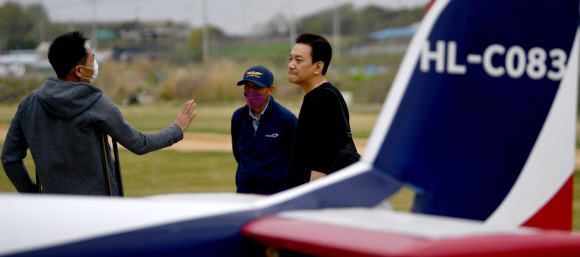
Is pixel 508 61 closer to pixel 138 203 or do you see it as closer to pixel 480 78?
pixel 480 78

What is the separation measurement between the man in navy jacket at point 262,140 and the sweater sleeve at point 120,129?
3.49ft

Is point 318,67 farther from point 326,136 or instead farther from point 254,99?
point 254,99

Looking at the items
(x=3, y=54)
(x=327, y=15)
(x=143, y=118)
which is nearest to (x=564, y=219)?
(x=143, y=118)

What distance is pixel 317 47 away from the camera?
3.32 meters

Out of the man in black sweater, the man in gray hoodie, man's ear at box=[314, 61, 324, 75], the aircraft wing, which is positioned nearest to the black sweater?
the man in black sweater

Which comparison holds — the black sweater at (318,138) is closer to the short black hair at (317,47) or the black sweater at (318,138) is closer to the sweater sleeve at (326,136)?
the sweater sleeve at (326,136)

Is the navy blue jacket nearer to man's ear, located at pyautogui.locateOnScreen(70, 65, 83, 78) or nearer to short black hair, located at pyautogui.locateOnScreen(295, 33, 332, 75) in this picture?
short black hair, located at pyautogui.locateOnScreen(295, 33, 332, 75)

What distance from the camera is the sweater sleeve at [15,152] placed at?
2652 millimetres

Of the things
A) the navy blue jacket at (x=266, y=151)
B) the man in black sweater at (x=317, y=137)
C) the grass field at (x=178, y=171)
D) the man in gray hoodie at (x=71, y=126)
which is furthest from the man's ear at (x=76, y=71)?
the grass field at (x=178, y=171)

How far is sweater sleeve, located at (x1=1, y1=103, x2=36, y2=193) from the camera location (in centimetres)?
265

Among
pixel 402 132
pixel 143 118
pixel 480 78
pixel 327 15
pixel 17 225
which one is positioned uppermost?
pixel 327 15

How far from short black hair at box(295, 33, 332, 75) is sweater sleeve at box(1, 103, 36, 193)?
5.58ft

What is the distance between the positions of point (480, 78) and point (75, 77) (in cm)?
190

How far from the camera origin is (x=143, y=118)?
1944cm
